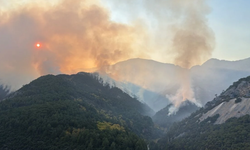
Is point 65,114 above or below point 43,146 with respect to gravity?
above

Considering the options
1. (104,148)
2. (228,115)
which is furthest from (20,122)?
(228,115)

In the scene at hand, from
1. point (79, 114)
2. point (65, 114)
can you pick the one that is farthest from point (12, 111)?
point (79, 114)

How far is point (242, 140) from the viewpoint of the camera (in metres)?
103

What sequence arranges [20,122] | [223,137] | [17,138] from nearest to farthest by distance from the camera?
[17,138], [20,122], [223,137]

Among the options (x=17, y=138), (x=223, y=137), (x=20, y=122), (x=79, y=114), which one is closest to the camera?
(x=17, y=138)

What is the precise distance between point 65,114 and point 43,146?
37.8 meters

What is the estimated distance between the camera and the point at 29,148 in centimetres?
8562

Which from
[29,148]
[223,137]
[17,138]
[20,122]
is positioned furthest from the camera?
[223,137]

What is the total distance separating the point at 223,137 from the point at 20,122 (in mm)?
117483

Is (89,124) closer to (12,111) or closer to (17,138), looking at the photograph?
(17,138)

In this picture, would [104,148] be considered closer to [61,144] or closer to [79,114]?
[61,144]

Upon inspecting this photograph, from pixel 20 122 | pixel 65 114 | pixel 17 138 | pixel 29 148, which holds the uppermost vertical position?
pixel 65 114

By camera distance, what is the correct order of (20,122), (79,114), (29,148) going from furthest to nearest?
(79,114)
(20,122)
(29,148)

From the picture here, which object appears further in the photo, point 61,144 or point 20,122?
point 20,122
